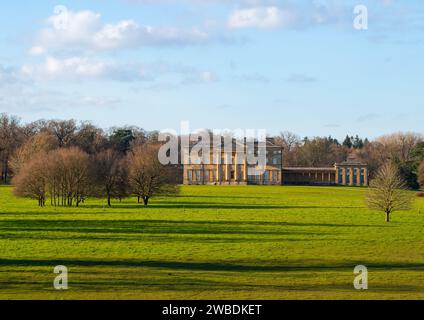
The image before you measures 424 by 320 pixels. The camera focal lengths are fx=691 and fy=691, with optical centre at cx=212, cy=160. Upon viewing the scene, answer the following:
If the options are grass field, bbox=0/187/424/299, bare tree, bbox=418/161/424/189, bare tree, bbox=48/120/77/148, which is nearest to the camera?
grass field, bbox=0/187/424/299

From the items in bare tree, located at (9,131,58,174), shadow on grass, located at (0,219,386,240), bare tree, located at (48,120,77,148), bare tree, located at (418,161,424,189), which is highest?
bare tree, located at (48,120,77,148)

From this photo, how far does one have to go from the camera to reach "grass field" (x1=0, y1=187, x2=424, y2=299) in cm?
1537

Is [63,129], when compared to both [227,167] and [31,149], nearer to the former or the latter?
[227,167]

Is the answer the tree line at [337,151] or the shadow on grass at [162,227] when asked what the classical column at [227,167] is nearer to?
the tree line at [337,151]

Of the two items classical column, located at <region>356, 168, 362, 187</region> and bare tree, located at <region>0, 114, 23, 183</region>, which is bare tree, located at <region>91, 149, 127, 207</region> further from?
classical column, located at <region>356, 168, 362, 187</region>

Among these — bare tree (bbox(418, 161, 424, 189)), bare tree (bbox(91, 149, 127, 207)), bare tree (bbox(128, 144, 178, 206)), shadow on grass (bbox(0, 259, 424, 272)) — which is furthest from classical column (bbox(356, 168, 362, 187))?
shadow on grass (bbox(0, 259, 424, 272))

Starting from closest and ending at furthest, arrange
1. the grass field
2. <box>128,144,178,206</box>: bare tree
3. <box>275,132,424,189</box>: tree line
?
the grass field, <box>128,144,178,206</box>: bare tree, <box>275,132,424,189</box>: tree line

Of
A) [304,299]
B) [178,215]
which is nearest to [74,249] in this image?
[304,299]

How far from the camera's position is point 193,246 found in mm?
23453

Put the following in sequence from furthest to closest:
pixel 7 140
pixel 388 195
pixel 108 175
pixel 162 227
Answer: pixel 7 140, pixel 108 175, pixel 388 195, pixel 162 227

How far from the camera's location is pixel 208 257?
820 inches

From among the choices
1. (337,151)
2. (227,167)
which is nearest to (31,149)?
(227,167)

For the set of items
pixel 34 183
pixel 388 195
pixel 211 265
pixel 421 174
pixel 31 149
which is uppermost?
pixel 31 149

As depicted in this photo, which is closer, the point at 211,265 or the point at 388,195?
the point at 211,265
